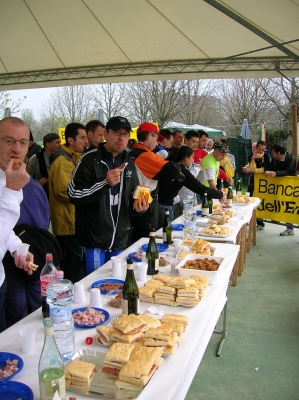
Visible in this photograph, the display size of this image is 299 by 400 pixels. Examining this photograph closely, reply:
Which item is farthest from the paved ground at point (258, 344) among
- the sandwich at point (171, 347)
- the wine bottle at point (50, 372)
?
the wine bottle at point (50, 372)

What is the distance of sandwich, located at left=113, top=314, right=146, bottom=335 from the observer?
59.7 inches

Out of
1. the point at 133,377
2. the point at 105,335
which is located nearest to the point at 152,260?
the point at 105,335

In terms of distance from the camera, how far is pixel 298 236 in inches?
275

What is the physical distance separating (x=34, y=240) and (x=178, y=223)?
1985 mm

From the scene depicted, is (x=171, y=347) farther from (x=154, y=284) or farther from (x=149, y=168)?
(x=149, y=168)

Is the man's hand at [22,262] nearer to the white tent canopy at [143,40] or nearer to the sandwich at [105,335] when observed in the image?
the sandwich at [105,335]

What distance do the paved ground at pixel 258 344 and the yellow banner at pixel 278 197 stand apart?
152 centimetres

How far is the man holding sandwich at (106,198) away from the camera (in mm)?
2873

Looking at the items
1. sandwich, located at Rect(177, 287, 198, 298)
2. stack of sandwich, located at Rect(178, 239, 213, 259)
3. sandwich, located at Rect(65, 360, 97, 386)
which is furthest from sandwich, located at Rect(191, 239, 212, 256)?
sandwich, located at Rect(65, 360, 97, 386)

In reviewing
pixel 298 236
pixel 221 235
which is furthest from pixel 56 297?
pixel 298 236

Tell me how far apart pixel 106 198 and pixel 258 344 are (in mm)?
1867

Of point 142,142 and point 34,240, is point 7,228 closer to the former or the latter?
point 34,240

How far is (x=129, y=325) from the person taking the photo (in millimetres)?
1533

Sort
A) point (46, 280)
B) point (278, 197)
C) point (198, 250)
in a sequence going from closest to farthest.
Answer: point (46, 280) < point (198, 250) < point (278, 197)
